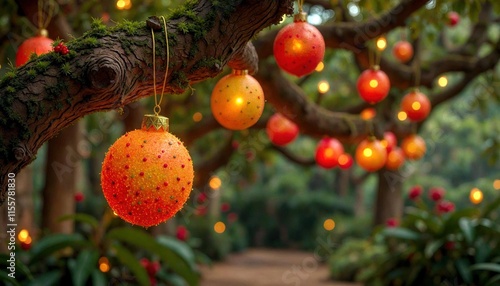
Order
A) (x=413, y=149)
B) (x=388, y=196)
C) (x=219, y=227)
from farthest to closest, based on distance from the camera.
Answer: (x=219, y=227) < (x=388, y=196) < (x=413, y=149)

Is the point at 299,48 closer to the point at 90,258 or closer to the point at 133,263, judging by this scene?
the point at 133,263

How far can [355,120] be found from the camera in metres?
4.53

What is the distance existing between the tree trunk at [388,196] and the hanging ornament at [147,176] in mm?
6699

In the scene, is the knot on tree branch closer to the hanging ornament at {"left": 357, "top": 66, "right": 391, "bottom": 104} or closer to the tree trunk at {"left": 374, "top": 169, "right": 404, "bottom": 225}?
the hanging ornament at {"left": 357, "top": 66, "right": 391, "bottom": 104}

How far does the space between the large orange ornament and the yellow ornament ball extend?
519 mm

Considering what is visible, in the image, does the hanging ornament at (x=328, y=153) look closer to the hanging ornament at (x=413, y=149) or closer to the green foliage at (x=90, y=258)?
the hanging ornament at (x=413, y=149)

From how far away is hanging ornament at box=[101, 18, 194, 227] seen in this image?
1.61 metres

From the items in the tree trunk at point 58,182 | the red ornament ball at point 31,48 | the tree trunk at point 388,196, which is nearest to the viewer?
the red ornament ball at point 31,48

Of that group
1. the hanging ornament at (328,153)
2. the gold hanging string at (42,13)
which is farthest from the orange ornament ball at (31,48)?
the hanging ornament at (328,153)

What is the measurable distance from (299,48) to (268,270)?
8344 mm

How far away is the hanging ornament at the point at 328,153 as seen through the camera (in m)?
3.92

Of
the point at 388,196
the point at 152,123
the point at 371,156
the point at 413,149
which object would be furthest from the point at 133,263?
the point at 388,196

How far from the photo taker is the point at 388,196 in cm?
807

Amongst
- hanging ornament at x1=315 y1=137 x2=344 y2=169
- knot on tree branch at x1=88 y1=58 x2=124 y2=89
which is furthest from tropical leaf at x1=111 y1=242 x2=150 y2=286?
knot on tree branch at x1=88 y1=58 x2=124 y2=89
